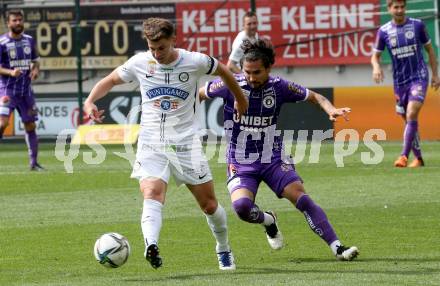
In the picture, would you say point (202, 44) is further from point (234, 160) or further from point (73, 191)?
point (234, 160)

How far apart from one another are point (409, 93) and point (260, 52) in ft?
26.4

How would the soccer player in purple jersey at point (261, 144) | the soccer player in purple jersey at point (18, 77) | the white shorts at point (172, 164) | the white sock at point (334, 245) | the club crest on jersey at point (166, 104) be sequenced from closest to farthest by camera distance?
1. the white shorts at point (172, 164)
2. the club crest on jersey at point (166, 104)
3. the white sock at point (334, 245)
4. the soccer player in purple jersey at point (261, 144)
5. the soccer player in purple jersey at point (18, 77)

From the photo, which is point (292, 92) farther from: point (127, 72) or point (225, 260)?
point (225, 260)

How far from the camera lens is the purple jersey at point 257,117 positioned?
9.87m

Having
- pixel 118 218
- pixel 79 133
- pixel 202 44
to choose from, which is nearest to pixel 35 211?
pixel 118 218

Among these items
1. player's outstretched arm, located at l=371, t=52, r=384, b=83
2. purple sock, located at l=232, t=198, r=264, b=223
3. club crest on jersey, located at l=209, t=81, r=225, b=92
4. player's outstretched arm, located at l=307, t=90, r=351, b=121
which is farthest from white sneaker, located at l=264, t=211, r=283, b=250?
player's outstretched arm, located at l=371, t=52, r=384, b=83

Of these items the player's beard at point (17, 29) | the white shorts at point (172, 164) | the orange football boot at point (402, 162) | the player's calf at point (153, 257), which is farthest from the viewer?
the player's beard at point (17, 29)

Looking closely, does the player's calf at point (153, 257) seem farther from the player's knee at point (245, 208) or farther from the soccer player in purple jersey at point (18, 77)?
the soccer player in purple jersey at point (18, 77)

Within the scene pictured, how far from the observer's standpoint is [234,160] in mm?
10070

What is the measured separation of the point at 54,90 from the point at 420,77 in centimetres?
1193

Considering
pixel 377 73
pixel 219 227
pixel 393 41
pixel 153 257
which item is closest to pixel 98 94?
pixel 219 227

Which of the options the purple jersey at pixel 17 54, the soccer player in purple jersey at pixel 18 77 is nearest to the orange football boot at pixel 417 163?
the soccer player in purple jersey at pixel 18 77

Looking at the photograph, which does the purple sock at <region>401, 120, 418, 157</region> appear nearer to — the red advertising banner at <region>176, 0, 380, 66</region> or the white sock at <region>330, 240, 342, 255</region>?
the white sock at <region>330, 240, 342, 255</region>

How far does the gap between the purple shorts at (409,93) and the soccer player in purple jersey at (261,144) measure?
7389mm
